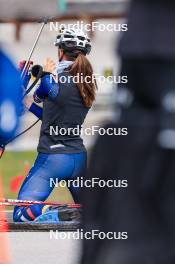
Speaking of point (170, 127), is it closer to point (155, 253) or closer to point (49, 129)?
point (155, 253)

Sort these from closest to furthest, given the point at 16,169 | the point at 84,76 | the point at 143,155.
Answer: the point at 143,155
the point at 84,76
the point at 16,169

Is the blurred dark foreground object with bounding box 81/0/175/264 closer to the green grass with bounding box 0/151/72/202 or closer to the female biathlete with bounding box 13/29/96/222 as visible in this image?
the female biathlete with bounding box 13/29/96/222

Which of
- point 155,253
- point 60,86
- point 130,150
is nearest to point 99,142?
point 130,150

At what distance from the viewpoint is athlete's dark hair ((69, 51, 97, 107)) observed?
9078 millimetres

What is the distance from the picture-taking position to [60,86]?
9062 mm

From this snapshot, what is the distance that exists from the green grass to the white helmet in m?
2.55

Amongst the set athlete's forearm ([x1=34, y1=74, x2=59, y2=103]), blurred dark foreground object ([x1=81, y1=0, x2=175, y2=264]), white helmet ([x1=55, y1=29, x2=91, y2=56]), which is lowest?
blurred dark foreground object ([x1=81, y1=0, x2=175, y2=264])

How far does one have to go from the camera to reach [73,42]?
933 cm

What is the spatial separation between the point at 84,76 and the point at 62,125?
447 millimetres

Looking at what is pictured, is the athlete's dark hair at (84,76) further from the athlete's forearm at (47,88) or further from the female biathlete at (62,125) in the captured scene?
the athlete's forearm at (47,88)

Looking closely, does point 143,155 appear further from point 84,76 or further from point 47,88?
point 84,76

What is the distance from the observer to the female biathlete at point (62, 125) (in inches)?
358

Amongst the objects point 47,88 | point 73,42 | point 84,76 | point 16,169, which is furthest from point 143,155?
point 16,169

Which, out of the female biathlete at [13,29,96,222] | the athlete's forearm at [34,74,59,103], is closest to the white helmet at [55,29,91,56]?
the female biathlete at [13,29,96,222]
